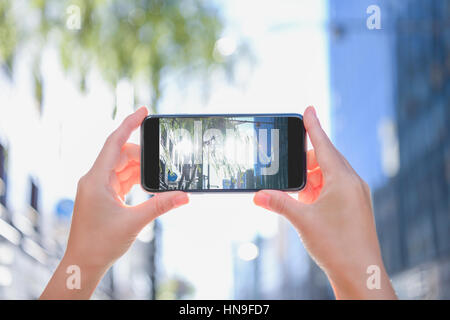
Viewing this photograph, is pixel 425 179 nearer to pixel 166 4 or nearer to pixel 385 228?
pixel 385 228

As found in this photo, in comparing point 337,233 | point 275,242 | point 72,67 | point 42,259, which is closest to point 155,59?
point 72,67

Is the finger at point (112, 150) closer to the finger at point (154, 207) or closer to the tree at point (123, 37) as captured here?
the finger at point (154, 207)

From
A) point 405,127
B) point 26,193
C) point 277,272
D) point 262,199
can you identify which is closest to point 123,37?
point 26,193

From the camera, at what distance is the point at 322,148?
1.17m

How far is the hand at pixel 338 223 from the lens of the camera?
107 cm

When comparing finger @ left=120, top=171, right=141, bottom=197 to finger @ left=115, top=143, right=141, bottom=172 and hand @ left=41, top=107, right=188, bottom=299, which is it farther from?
hand @ left=41, top=107, right=188, bottom=299

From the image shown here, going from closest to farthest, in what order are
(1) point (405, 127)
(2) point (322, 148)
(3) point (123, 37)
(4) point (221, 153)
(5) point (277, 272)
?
(2) point (322, 148)
(4) point (221, 153)
(3) point (123, 37)
(1) point (405, 127)
(5) point (277, 272)

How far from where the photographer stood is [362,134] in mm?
18234

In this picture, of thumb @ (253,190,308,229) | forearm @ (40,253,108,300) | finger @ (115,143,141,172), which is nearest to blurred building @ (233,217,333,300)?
finger @ (115,143,141,172)

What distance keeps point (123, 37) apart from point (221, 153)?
144 inches

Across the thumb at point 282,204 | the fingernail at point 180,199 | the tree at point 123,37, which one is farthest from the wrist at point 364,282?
the tree at point 123,37

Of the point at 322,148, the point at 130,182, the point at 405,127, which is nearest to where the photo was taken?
the point at 322,148

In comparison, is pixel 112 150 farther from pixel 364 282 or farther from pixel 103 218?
pixel 364 282

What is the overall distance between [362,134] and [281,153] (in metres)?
17.7
